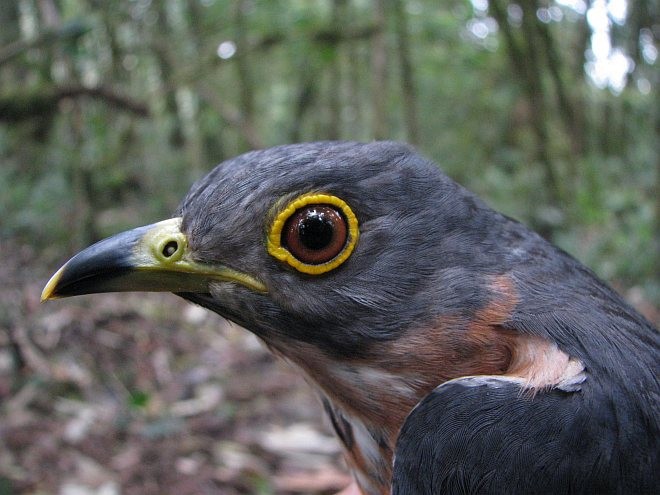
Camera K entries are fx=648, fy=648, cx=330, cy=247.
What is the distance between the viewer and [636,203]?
12.0m

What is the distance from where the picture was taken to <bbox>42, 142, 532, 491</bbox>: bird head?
215 centimetres

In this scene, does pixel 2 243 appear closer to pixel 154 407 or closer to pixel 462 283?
pixel 154 407

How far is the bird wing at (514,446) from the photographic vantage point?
193cm

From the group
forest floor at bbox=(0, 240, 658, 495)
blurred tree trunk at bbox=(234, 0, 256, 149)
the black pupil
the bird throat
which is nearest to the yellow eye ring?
the black pupil

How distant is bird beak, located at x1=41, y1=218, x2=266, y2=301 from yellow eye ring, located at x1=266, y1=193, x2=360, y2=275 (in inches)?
8.2

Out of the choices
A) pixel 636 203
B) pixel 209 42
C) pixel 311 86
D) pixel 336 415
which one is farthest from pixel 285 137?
pixel 336 415

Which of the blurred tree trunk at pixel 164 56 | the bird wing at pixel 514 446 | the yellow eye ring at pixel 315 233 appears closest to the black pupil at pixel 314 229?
the yellow eye ring at pixel 315 233

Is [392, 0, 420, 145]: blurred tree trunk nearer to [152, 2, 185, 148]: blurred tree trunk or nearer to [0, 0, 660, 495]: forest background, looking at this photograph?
[0, 0, 660, 495]: forest background

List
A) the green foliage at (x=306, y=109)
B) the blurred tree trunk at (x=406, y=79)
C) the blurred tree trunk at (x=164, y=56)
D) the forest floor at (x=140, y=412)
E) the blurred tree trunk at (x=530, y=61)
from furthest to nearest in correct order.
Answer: the blurred tree trunk at (x=164, y=56)
the blurred tree trunk at (x=406, y=79)
the green foliage at (x=306, y=109)
the blurred tree trunk at (x=530, y=61)
the forest floor at (x=140, y=412)

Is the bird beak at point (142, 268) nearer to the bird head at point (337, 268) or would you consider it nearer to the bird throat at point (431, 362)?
the bird head at point (337, 268)

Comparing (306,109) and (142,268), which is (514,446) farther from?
(306,109)

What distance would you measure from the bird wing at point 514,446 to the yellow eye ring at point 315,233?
57cm

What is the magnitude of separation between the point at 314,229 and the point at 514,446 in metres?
0.90

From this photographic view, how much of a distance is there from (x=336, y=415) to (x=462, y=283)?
855mm
